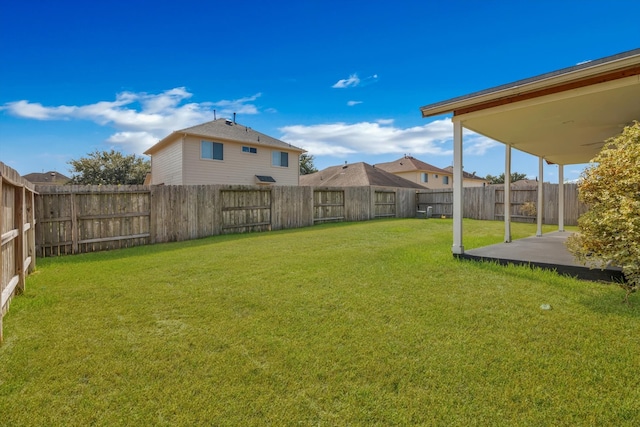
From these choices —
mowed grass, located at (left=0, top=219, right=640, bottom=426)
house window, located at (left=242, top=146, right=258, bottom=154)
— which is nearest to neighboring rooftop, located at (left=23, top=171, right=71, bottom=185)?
house window, located at (left=242, top=146, right=258, bottom=154)

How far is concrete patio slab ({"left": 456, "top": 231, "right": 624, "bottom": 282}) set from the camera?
4.09m

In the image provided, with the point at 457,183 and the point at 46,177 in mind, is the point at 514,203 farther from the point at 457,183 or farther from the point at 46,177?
the point at 46,177

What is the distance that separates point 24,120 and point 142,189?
17.4 m

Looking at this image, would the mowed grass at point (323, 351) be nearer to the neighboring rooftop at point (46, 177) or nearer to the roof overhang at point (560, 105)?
the roof overhang at point (560, 105)

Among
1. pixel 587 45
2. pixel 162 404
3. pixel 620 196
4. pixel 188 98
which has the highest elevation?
pixel 188 98

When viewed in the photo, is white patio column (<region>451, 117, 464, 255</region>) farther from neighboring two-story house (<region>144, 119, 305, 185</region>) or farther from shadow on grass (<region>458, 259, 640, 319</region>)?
neighboring two-story house (<region>144, 119, 305, 185</region>)

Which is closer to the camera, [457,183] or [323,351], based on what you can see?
[323,351]

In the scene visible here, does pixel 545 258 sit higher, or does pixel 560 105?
pixel 560 105

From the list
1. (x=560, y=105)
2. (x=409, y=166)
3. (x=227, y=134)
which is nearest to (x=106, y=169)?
(x=227, y=134)

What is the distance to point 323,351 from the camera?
2377mm

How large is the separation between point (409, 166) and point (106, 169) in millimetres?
27999

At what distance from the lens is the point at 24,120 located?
1809 cm

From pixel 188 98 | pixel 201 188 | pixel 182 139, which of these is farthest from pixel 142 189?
pixel 188 98

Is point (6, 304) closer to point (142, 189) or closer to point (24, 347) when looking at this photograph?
point (24, 347)
